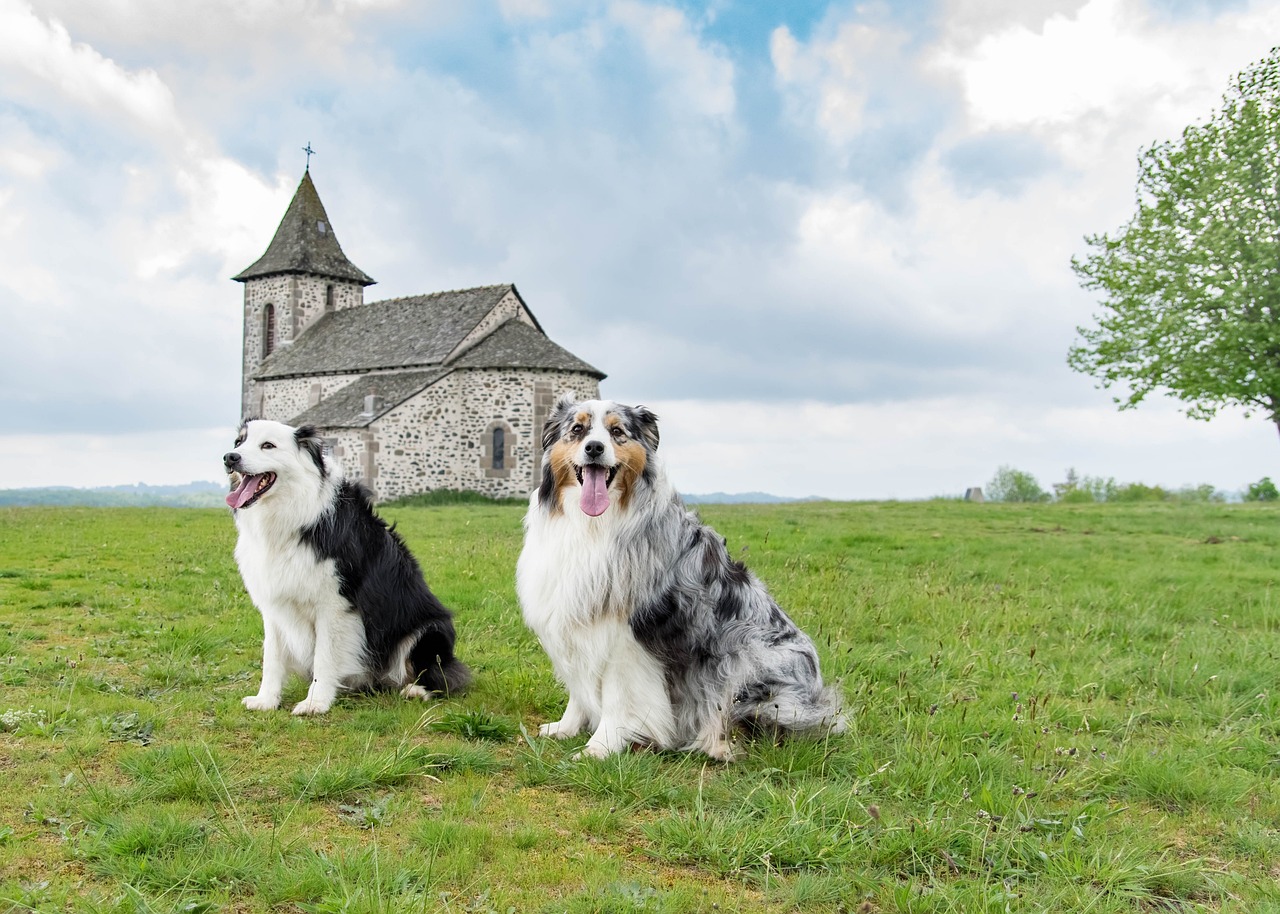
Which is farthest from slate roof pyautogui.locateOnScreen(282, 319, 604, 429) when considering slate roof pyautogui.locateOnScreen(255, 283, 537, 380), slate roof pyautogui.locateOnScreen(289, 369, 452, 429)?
slate roof pyautogui.locateOnScreen(255, 283, 537, 380)

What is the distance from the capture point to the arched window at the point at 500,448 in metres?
32.9

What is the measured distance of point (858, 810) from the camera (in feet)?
13.6

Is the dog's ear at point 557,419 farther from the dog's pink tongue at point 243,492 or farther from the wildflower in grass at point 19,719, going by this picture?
the wildflower in grass at point 19,719

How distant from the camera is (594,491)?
4.56m

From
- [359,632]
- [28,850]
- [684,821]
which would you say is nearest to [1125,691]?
[684,821]

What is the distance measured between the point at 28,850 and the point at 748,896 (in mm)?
2828

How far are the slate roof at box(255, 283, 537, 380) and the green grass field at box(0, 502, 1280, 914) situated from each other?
26910mm

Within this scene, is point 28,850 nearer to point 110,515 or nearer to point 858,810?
point 858,810

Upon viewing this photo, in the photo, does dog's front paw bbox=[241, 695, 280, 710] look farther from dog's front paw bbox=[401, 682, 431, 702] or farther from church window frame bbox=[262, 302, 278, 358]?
church window frame bbox=[262, 302, 278, 358]

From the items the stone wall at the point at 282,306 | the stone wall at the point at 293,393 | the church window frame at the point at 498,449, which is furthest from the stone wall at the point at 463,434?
the stone wall at the point at 282,306

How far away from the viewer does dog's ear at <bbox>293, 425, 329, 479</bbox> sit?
18.1ft

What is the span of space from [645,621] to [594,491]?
765 millimetres

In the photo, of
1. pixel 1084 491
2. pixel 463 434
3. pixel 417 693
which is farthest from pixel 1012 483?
pixel 417 693

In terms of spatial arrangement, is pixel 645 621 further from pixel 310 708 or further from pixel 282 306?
pixel 282 306
